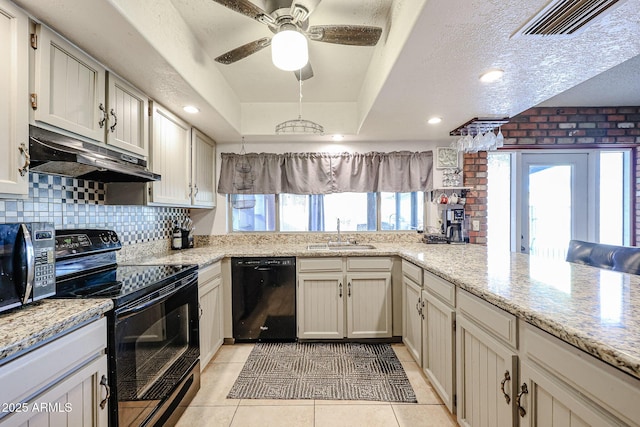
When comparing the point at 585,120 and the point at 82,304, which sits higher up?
the point at 585,120

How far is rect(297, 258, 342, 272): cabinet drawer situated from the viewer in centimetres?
257

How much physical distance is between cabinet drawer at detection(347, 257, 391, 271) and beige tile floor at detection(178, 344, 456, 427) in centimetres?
94

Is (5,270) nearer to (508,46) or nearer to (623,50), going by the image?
(508,46)

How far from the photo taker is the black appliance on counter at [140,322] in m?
1.19

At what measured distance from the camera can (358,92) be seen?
2.68m

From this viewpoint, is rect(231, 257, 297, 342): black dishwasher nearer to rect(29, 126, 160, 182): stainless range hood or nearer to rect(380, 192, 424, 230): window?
rect(29, 126, 160, 182): stainless range hood

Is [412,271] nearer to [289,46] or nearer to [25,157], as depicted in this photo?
[289,46]

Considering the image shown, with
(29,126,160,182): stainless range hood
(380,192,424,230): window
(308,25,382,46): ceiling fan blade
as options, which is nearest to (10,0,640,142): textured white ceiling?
(308,25,382,46): ceiling fan blade

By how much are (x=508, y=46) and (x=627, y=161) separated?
313cm

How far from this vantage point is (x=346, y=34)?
1.43m

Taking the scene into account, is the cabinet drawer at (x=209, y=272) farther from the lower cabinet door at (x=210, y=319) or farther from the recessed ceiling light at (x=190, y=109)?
the recessed ceiling light at (x=190, y=109)

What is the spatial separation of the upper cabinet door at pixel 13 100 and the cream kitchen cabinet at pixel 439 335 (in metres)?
2.07

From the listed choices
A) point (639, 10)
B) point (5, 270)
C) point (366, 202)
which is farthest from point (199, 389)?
point (639, 10)

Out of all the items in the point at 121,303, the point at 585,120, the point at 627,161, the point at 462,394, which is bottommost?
the point at 462,394
